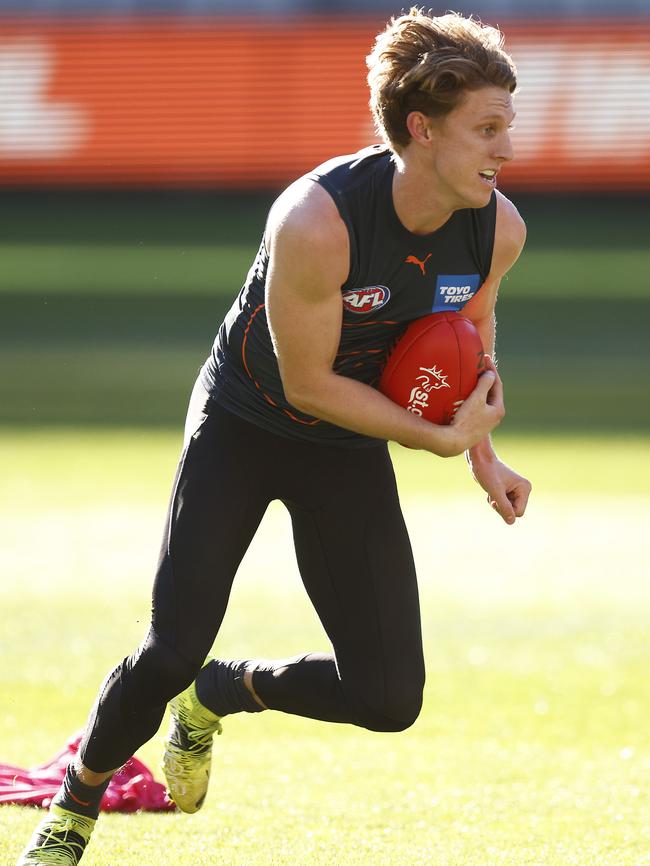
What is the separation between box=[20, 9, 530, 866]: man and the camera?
3689 mm

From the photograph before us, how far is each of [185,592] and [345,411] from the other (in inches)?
26.5

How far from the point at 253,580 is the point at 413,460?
178 inches

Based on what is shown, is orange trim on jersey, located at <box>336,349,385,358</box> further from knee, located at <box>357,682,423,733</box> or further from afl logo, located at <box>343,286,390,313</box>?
knee, located at <box>357,682,423,733</box>

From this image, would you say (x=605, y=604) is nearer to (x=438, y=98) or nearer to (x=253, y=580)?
(x=253, y=580)

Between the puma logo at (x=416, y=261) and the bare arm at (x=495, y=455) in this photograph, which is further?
the bare arm at (x=495, y=455)

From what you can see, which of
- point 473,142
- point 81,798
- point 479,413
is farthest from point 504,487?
point 81,798

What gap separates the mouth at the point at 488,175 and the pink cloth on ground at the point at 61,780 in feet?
7.51

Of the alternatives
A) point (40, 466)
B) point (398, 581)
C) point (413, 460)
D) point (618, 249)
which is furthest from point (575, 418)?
point (398, 581)

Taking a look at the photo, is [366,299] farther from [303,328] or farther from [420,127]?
[420,127]

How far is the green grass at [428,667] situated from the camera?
4477 millimetres

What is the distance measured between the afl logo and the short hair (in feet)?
1.34

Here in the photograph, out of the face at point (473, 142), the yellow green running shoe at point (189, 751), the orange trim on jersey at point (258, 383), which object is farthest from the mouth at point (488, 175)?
the yellow green running shoe at point (189, 751)

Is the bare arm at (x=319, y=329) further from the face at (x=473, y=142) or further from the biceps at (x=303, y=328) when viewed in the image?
the face at (x=473, y=142)

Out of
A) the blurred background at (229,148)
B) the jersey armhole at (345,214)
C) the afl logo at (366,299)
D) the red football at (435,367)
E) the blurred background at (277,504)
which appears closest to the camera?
the jersey armhole at (345,214)
